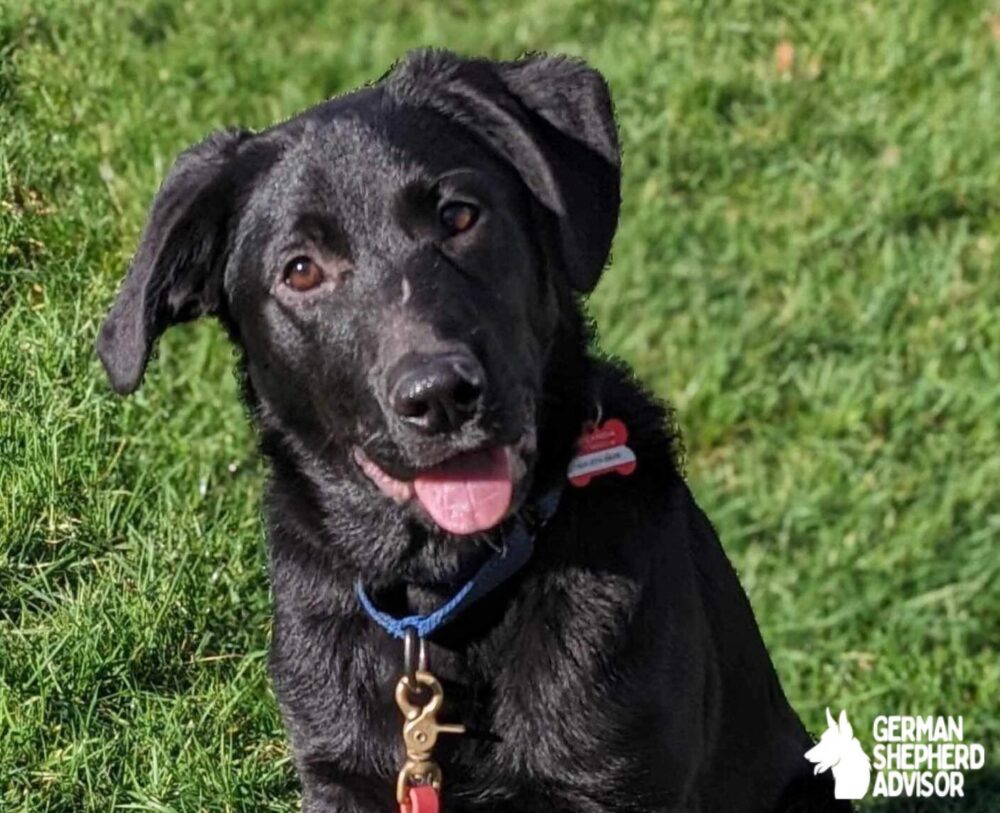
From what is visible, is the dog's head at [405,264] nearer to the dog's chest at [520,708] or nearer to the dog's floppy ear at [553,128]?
the dog's floppy ear at [553,128]

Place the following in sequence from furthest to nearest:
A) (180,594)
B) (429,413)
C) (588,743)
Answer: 1. (180,594)
2. (588,743)
3. (429,413)

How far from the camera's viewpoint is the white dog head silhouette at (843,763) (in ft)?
12.1

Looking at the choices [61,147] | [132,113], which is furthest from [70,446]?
[132,113]

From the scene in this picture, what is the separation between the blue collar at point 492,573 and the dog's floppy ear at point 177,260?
661mm

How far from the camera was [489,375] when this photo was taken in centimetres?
274

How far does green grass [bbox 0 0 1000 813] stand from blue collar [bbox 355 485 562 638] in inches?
38.7

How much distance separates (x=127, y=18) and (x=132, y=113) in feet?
2.51

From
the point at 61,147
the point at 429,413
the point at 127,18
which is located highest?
the point at 127,18

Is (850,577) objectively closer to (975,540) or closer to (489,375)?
(975,540)

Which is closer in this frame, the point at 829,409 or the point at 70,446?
Answer: the point at 70,446

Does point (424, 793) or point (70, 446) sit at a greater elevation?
point (70, 446)

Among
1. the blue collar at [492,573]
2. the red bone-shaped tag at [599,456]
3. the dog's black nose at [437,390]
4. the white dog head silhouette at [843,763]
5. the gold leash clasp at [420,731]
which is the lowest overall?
the white dog head silhouette at [843,763]

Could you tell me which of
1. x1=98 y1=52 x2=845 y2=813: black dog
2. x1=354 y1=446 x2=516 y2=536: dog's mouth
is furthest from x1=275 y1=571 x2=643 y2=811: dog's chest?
x1=354 y1=446 x2=516 y2=536: dog's mouth

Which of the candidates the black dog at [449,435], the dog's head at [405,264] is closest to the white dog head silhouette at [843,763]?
the black dog at [449,435]
